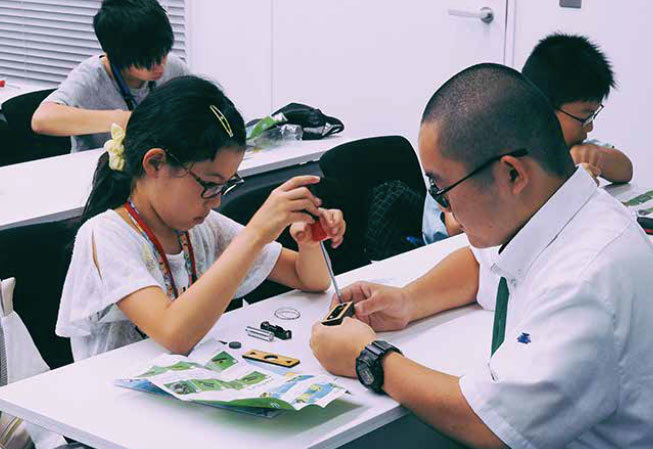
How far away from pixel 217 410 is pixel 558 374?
1.86ft

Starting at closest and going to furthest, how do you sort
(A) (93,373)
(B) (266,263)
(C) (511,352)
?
1. (C) (511,352)
2. (A) (93,373)
3. (B) (266,263)

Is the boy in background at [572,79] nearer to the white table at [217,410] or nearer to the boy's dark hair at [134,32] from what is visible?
the white table at [217,410]

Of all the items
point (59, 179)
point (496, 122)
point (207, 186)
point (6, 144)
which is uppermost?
point (496, 122)

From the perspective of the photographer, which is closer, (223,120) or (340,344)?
(340,344)

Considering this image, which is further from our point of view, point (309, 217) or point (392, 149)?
point (392, 149)

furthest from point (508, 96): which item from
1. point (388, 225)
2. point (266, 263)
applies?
point (388, 225)

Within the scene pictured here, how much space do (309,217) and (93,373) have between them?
0.54 m

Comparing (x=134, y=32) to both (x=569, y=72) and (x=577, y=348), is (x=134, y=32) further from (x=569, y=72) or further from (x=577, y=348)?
(x=577, y=348)

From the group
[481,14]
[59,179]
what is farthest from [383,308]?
[481,14]

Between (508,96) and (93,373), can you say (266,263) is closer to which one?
(93,373)

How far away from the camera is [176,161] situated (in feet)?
6.66

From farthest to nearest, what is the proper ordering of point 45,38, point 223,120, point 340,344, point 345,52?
point 45,38
point 345,52
point 223,120
point 340,344

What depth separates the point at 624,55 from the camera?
3.86 metres

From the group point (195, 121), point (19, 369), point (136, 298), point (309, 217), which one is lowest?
point (19, 369)
